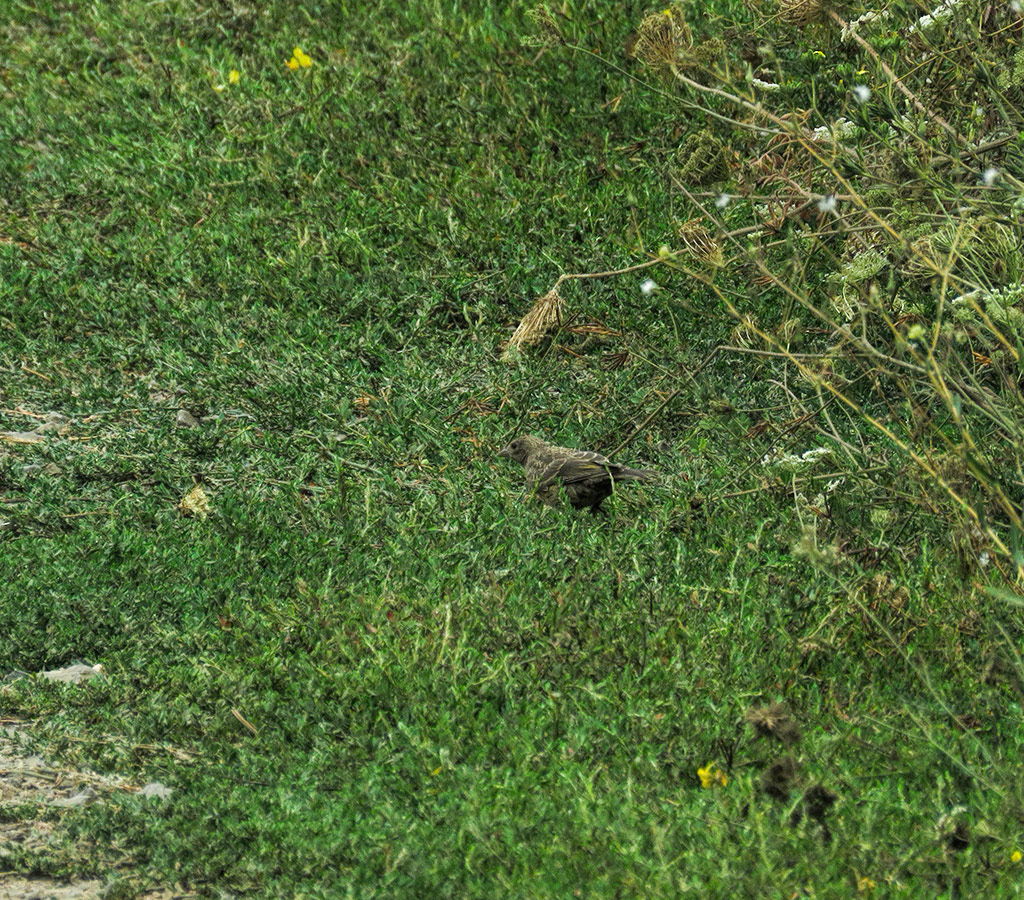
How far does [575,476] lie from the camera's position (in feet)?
16.3

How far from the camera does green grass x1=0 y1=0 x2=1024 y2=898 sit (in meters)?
3.26

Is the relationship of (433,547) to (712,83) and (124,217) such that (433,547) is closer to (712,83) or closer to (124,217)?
(712,83)

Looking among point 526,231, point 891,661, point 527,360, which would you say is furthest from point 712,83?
point 891,661

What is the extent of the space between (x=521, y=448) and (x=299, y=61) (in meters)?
4.02

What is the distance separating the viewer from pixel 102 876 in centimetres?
326

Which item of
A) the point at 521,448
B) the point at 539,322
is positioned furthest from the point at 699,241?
the point at 539,322

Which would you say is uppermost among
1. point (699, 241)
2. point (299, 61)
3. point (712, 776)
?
point (699, 241)

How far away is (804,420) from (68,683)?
7.92ft

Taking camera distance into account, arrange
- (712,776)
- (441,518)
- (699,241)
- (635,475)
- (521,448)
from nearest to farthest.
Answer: (712,776), (699,241), (441,518), (635,475), (521,448)

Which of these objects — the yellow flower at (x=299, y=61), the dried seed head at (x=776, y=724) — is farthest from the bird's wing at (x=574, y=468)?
the yellow flower at (x=299, y=61)

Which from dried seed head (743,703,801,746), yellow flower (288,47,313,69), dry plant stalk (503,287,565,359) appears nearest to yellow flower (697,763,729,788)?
dried seed head (743,703,801,746)

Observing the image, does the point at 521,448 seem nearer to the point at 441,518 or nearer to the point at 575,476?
the point at 575,476

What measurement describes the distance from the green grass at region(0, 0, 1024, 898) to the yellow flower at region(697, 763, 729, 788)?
0.10ft

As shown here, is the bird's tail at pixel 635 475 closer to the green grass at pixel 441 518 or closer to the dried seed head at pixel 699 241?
the green grass at pixel 441 518
